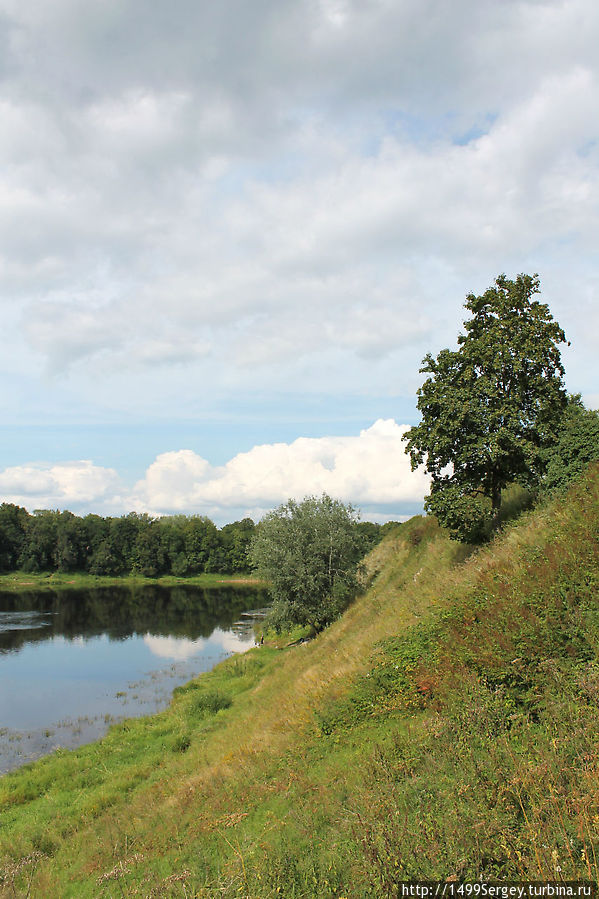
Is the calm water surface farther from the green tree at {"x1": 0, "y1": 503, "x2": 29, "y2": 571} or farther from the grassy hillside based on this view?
the green tree at {"x1": 0, "y1": 503, "x2": 29, "y2": 571}

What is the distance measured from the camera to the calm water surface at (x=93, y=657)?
87.2ft

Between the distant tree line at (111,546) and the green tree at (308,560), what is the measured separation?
84.0m

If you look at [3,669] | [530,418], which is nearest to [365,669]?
[530,418]

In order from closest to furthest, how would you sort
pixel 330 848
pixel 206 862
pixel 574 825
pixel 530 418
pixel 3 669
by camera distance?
pixel 574 825 → pixel 330 848 → pixel 206 862 → pixel 530 418 → pixel 3 669

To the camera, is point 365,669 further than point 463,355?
No

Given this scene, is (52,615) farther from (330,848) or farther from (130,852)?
(330,848)

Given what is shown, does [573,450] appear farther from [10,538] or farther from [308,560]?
[10,538]

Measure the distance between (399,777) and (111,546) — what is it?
440 feet

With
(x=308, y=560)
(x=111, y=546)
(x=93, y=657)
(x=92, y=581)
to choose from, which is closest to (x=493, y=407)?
(x=308, y=560)

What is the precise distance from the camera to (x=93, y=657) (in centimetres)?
4328

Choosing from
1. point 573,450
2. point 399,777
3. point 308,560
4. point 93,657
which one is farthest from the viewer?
point 93,657

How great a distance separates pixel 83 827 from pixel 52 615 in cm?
6179

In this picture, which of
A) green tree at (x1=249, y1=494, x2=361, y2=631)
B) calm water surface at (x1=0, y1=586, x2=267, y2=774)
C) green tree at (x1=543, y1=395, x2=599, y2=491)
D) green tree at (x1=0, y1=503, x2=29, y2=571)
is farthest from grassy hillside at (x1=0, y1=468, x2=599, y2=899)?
green tree at (x1=0, y1=503, x2=29, y2=571)

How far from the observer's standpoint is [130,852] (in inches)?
374
